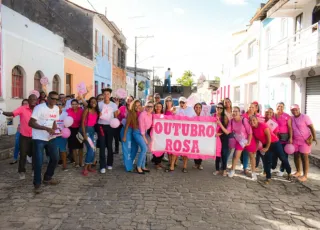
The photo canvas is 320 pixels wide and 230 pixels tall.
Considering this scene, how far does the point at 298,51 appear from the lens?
13.0 metres

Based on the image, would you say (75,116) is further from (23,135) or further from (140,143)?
(140,143)

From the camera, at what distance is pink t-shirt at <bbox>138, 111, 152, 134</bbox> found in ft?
23.6

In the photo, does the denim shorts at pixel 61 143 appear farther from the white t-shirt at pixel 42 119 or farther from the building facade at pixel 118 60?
the building facade at pixel 118 60

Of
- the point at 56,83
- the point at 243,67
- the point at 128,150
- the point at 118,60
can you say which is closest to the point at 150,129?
the point at 128,150

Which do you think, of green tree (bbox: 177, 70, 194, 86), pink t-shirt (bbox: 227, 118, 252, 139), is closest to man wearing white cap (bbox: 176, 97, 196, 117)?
pink t-shirt (bbox: 227, 118, 252, 139)

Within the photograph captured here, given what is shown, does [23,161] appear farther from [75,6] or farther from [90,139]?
[75,6]

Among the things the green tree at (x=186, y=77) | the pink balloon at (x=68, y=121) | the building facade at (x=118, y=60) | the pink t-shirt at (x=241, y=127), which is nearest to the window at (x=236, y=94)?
the building facade at (x=118, y=60)

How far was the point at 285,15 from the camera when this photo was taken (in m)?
14.3

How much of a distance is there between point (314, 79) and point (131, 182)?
9.98 m

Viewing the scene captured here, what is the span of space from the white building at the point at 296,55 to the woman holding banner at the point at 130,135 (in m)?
7.30

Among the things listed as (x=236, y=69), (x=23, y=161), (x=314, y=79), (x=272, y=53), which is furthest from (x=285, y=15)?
(x=23, y=161)

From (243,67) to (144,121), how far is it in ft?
55.4

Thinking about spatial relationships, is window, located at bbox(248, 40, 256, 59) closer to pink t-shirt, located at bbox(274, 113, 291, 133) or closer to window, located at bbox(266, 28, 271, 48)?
window, located at bbox(266, 28, 271, 48)

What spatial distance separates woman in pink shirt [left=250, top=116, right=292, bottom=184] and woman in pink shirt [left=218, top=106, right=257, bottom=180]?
0.45 feet
